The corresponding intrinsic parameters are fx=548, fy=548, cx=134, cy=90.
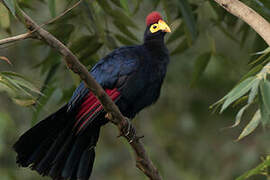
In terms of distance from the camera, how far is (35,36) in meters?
2.54

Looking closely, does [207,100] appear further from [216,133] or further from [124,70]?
[124,70]

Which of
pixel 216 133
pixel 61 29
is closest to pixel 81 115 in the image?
pixel 61 29

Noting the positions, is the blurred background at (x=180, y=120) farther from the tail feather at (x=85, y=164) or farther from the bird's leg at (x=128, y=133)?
the bird's leg at (x=128, y=133)

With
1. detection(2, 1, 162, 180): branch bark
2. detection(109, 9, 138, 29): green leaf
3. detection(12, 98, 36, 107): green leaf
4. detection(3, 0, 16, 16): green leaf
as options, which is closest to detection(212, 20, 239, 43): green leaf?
detection(109, 9, 138, 29): green leaf

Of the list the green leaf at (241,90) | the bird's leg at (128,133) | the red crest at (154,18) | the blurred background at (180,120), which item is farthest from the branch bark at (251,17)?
the blurred background at (180,120)

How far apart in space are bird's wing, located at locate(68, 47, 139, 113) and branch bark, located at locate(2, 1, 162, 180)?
0.57 meters

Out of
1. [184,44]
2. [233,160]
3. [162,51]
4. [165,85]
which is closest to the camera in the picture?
[162,51]

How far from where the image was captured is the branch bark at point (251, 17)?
2.71 m

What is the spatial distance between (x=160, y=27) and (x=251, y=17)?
1.42 metres

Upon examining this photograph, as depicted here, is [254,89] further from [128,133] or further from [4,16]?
[4,16]

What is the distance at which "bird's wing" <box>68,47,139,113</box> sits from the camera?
3775 mm

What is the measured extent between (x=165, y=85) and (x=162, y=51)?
141 inches

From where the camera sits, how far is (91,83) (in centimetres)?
267

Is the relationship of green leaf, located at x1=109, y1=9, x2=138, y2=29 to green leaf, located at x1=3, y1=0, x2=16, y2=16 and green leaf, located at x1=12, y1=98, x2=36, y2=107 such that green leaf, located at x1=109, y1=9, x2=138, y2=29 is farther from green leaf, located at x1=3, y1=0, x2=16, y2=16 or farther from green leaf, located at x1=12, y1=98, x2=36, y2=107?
green leaf, located at x1=3, y1=0, x2=16, y2=16
